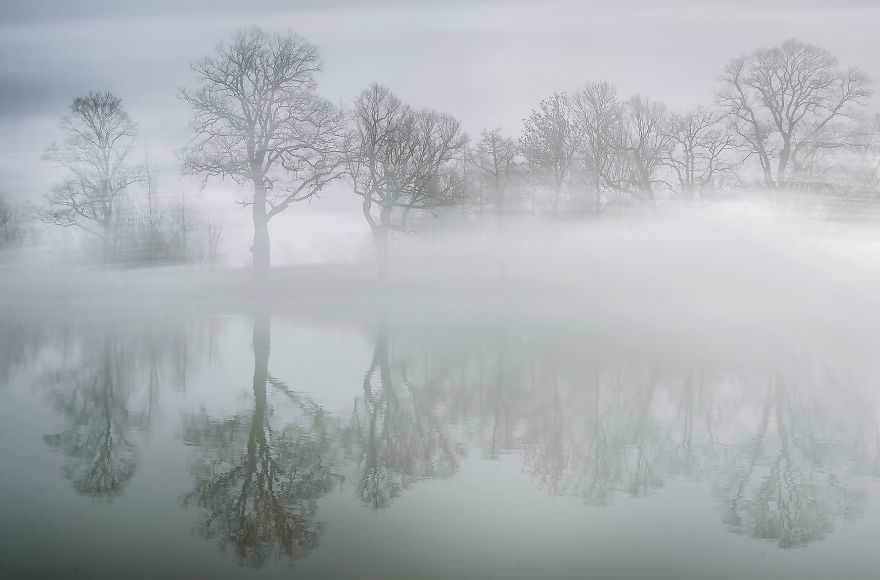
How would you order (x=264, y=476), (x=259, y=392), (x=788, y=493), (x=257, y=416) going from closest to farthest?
(x=788, y=493) < (x=264, y=476) < (x=257, y=416) < (x=259, y=392)

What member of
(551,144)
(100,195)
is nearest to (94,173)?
(100,195)

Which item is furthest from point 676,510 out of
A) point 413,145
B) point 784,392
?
point 413,145

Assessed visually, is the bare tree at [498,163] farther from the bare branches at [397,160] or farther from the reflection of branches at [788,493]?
the reflection of branches at [788,493]

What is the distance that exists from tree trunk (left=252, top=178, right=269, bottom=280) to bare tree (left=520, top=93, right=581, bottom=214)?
16381 millimetres

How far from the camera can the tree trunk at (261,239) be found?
3969 cm

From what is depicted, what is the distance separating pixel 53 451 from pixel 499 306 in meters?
28.5

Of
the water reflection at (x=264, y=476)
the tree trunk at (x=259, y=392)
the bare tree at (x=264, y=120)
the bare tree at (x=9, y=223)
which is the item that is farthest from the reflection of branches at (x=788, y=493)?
the bare tree at (x=9, y=223)

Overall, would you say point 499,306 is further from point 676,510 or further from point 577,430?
point 676,510

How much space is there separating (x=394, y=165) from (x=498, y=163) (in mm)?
7786

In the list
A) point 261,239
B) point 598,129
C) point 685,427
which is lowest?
point 685,427

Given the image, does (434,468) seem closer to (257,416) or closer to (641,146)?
(257,416)

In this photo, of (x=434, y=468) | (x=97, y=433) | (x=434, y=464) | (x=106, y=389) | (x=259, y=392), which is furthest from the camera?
(x=106, y=389)

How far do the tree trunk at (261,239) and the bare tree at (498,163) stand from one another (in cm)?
1529

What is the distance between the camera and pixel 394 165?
44.6m
